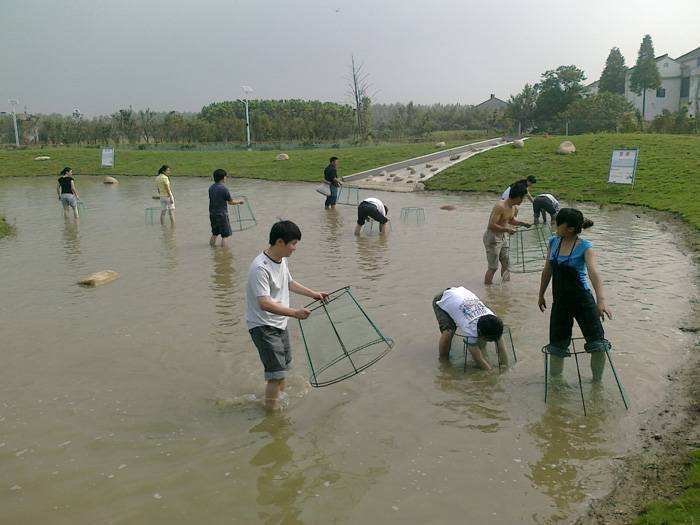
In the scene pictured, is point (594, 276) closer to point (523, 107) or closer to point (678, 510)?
point (678, 510)

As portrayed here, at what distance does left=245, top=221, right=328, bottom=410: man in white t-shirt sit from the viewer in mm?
5031

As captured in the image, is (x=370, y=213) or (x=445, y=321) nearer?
(x=445, y=321)

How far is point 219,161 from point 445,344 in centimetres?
3451

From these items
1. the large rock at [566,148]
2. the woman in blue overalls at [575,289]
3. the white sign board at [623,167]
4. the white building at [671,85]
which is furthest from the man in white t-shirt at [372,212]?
the white building at [671,85]

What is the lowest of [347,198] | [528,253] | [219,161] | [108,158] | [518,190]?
[528,253]

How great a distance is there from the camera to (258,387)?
6391 mm

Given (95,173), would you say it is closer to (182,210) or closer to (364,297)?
(182,210)

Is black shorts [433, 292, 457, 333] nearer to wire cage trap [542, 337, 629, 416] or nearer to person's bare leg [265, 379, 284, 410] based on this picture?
wire cage trap [542, 337, 629, 416]

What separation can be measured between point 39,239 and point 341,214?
29.1 feet

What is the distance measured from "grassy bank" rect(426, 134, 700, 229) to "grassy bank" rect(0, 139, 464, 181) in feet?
21.8

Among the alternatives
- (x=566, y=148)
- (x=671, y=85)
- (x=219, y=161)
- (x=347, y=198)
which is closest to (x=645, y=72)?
(x=671, y=85)

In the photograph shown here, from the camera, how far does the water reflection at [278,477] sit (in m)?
4.32

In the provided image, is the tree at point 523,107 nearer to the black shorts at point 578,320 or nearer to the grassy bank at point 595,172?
the grassy bank at point 595,172

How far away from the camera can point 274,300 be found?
5195 mm
